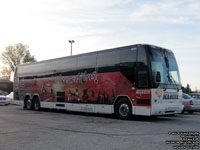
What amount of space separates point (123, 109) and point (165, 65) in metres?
3.09

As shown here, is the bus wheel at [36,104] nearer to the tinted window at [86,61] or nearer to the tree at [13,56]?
the tinted window at [86,61]

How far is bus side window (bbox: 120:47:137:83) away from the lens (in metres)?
13.4

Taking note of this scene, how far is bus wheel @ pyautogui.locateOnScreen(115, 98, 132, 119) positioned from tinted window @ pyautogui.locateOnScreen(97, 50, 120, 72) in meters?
1.79

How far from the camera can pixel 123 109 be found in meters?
13.8

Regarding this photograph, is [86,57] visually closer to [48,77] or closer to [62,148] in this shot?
[48,77]

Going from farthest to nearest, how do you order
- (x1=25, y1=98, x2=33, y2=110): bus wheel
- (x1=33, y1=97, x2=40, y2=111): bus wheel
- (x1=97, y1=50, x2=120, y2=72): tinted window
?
(x1=25, y1=98, x2=33, y2=110): bus wheel < (x1=33, y1=97, x2=40, y2=111): bus wheel < (x1=97, y1=50, x2=120, y2=72): tinted window

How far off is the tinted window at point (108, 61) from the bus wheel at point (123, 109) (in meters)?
1.79

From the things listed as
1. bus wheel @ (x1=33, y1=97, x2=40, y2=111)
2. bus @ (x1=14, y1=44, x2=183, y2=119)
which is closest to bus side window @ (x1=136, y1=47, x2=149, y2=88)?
bus @ (x1=14, y1=44, x2=183, y2=119)

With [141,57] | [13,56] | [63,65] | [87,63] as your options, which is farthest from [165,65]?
[13,56]

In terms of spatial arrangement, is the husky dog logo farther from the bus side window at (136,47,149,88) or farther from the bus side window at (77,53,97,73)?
the bus side window at (77,53,97,73)

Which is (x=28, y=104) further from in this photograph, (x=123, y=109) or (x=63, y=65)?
(x=123, y=109)

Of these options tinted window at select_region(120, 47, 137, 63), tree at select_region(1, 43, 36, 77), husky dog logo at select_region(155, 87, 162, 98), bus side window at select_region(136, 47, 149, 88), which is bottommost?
husky dog logo at select_region(155, 87, 162, 98)

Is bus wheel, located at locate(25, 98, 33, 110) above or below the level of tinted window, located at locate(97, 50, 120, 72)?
below

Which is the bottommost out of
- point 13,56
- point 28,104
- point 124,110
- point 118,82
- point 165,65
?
point 28,104
